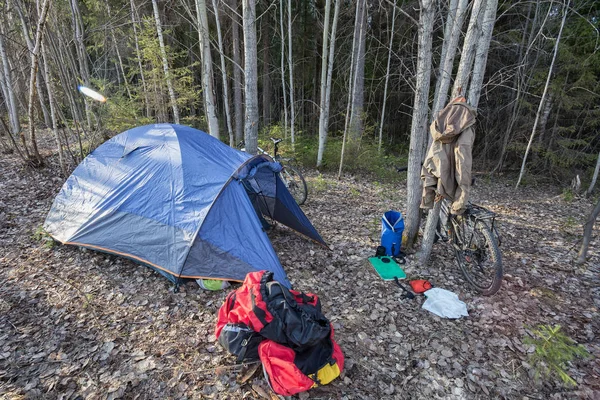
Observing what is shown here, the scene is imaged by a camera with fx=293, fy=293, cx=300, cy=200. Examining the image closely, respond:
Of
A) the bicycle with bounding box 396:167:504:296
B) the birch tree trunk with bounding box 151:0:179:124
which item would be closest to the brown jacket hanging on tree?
the bicycle with bounding box 396:167:504:296

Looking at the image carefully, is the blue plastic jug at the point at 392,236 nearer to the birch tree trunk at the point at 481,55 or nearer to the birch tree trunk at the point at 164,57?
the birch tree trunk at the point at 481,55

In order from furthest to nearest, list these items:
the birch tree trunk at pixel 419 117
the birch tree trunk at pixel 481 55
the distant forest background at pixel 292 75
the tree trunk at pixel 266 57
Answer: the tree trunk at pixel 266 57, the distant forest background at pixel 292 75, the birch tree trunk at pixel 481 55, the birch tree trunk at pixel 419 117

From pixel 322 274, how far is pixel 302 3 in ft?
39.5

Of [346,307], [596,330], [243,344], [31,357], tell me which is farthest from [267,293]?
[596,330]

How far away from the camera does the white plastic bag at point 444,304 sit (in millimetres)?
3176

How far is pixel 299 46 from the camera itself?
41.5ft

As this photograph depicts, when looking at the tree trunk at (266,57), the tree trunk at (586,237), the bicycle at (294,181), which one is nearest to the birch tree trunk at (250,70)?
the bicycle at (294,181)

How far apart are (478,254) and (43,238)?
6.05 m

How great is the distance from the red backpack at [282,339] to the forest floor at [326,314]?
7.6 inches

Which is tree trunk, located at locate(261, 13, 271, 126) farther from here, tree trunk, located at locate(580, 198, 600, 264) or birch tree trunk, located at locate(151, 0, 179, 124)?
tree trunk, located at locate(580, 198, 600, 264)

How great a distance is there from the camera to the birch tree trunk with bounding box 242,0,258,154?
5.34 meters

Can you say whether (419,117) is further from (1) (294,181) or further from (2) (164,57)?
(2) (164,57)

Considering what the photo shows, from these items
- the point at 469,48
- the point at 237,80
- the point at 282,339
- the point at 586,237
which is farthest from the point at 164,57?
the point at 586,237

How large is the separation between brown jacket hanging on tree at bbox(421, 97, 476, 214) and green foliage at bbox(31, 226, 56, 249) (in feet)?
17.0
